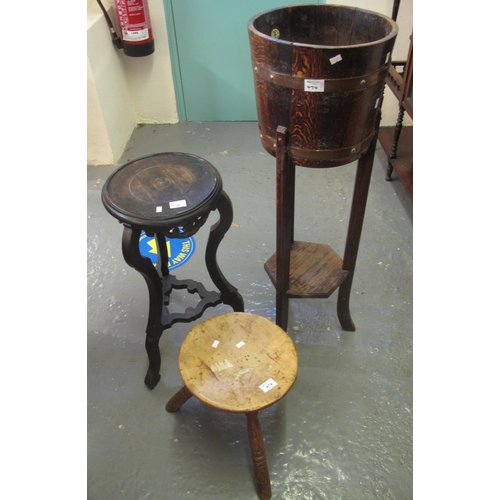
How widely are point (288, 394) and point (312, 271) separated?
22.0 inches

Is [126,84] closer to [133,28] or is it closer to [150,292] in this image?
[133,28]

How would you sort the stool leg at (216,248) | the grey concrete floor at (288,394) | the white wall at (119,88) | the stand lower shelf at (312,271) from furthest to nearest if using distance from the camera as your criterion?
the white wall at (119,88), the stand lower shelf at (312,271), the stool leg at (216,248), the grey concrete floor at (288,394)

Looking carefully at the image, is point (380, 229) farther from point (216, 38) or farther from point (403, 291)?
point (216, 38)

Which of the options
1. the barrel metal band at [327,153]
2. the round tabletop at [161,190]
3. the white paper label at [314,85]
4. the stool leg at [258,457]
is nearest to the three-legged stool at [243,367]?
the stool leg at [258,457]

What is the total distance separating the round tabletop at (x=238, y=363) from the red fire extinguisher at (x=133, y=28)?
2.46 m

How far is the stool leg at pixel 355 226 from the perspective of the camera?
164cm

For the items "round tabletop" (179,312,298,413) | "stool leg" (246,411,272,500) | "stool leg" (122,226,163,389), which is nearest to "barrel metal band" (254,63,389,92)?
"stool leg" (122,226,163,389)

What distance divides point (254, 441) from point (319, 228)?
1526mm

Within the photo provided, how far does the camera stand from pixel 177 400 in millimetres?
1742

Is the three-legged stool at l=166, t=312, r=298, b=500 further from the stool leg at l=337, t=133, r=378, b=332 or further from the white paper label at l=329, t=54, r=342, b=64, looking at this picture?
the white paper label at l=329, t=54, r=342, b=64

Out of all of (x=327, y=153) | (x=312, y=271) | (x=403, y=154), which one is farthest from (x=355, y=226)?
(x=403, y=154)

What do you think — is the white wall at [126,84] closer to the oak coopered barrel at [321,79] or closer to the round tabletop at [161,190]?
the round tabletop at [161,190]

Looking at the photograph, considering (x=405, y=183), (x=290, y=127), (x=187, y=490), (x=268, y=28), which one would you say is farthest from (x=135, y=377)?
(x=405, y=183)

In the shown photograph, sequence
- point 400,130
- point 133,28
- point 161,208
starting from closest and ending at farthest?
point 161,208 < point 400,130 < point 133,28
